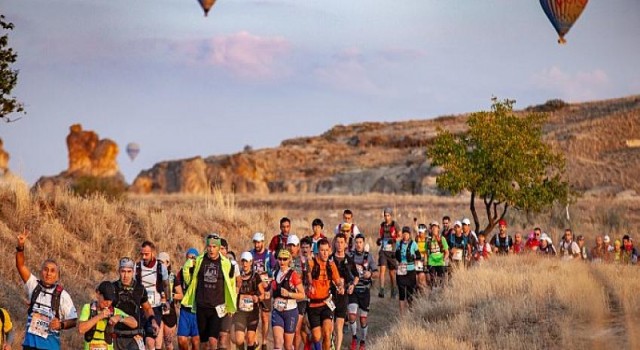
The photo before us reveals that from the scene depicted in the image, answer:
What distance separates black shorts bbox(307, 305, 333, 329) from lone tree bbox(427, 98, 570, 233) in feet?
62.7

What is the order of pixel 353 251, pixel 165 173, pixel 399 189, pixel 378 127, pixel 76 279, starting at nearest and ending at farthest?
pixel 353 251 < pixel 76 279 < pixel 399 189 < pixel 165 173 < pixel 378 127

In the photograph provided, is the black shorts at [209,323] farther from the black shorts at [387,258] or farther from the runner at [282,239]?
the black shorts at [387,258]

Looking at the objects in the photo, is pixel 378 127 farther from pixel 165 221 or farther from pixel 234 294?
pixel 234 294

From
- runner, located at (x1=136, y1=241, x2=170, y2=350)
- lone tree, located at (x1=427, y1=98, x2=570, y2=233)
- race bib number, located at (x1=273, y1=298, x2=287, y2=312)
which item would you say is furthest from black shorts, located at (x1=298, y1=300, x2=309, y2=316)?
lone tree, located at (x1=427, y1=98, x2=570, y2=233)

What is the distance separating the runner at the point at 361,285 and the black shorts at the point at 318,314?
5.37 feet

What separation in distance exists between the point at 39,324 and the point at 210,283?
133 inches

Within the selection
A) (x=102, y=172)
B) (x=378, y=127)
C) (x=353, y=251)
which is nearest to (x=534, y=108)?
(x=378, y=127)

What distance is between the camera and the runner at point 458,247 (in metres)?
23.9

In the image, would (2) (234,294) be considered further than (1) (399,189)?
No

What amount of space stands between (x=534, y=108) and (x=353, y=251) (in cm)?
11687

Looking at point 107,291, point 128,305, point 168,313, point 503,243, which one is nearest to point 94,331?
point 107,291

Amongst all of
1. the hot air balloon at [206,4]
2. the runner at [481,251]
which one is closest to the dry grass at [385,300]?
the runner at [481,251]

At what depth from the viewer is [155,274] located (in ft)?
49.4

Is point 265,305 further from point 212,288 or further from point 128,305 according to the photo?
point 128,305
